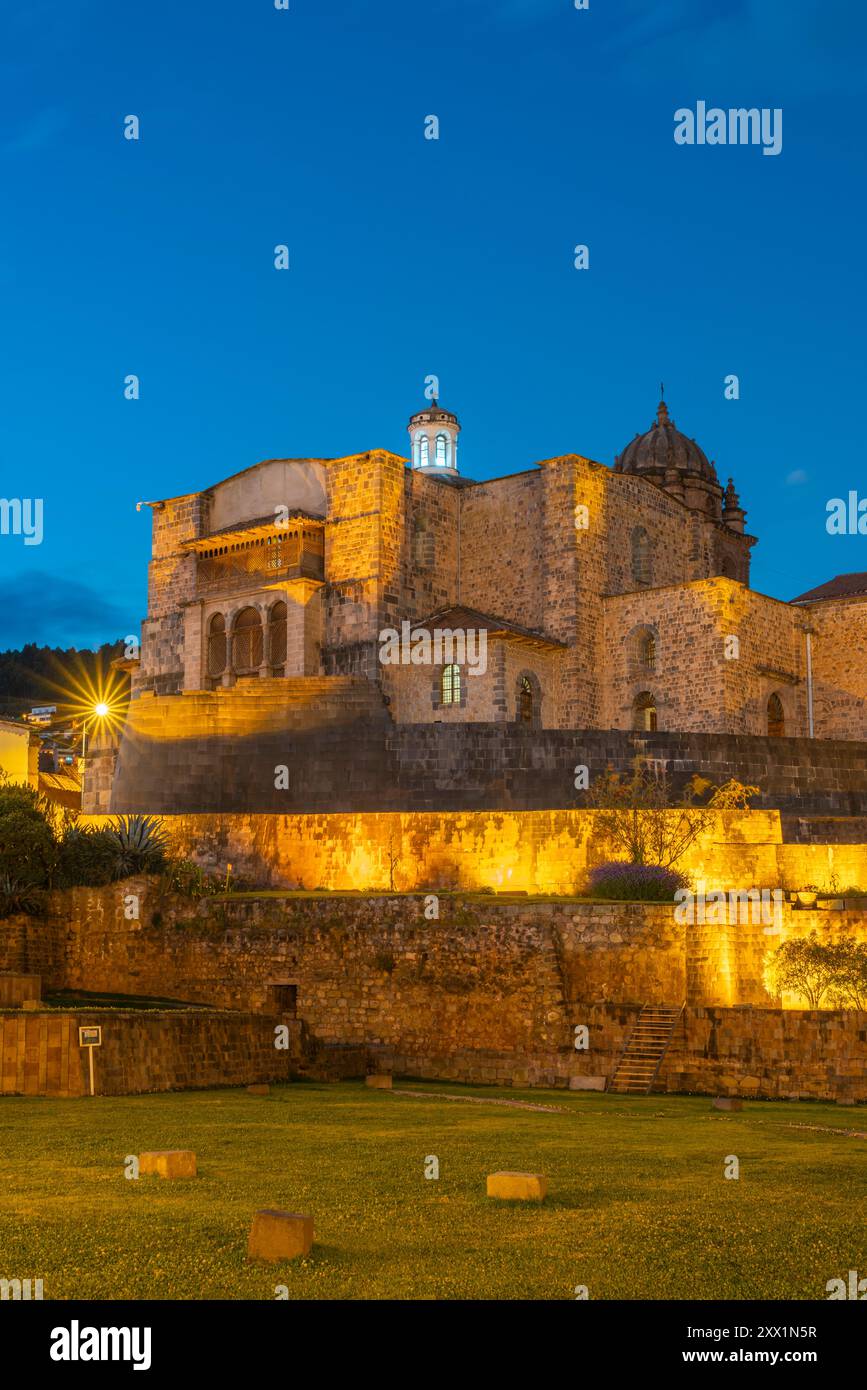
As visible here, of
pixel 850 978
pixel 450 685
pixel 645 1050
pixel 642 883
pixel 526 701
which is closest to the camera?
pixel 645 1050

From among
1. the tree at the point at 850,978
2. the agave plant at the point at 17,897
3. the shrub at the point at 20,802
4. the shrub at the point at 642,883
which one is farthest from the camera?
the shrub at the point at 20,802

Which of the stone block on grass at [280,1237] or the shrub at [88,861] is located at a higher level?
the shrub at [88,861]

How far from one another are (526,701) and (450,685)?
2.10m

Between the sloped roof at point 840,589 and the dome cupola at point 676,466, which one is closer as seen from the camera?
the sloped roof at point 840,589

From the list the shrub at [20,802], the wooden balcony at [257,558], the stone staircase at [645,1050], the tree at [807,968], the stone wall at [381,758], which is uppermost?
the wooden balcony at [257,558]

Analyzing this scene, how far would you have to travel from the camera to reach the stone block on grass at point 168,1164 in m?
10.1

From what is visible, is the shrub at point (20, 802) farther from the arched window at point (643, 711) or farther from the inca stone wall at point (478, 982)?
the arched window at point (643, 711)

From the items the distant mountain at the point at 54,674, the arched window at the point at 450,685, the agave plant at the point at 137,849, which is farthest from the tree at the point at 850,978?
the distant mountain at the point at 54,674

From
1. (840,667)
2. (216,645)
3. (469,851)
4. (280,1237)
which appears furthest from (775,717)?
(280,1237)

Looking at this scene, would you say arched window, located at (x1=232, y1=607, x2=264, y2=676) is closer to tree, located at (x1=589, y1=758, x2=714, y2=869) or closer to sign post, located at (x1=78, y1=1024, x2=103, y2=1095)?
tree, located at (x1=589, y1=758, x2=714, y2=869)

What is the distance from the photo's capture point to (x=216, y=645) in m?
44.9

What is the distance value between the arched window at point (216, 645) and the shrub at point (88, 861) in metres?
18.2

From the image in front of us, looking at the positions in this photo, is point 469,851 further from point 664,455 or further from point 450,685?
point 664,455
